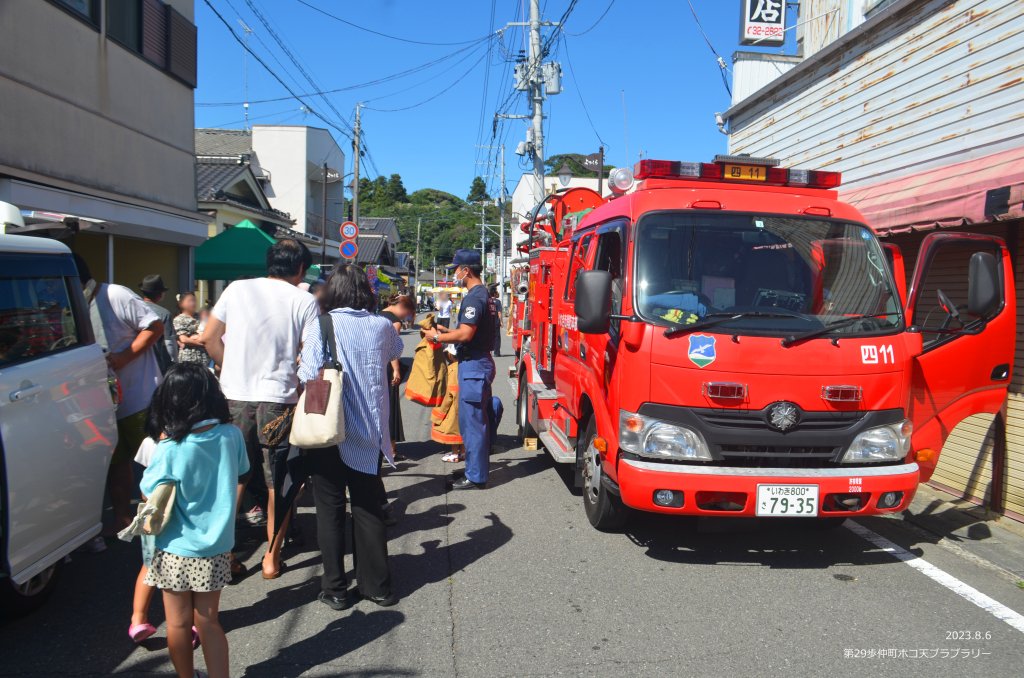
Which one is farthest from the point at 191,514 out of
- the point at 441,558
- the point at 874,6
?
the point at 874,6

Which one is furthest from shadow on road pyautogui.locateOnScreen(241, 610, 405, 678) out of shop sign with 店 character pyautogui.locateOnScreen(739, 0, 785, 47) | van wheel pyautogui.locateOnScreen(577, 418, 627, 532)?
shop sign with 店 character pyautogui.locateOnScreen(739, 0, 785, 47)

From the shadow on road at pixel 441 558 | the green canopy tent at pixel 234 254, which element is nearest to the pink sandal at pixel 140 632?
the shadow on road at pixel 441 558

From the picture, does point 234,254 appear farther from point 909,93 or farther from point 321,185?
point 321,185

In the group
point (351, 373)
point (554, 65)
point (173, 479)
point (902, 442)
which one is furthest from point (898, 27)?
point (554, 65)

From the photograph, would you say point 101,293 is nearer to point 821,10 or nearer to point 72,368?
point 72,368

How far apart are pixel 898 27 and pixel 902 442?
5738 mm

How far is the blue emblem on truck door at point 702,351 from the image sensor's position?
172 inches

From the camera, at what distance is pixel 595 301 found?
183 inches

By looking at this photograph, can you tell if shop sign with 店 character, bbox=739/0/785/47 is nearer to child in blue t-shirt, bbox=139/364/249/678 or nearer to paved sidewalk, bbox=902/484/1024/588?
paved sidewalk, bbox=902/484/1024/588

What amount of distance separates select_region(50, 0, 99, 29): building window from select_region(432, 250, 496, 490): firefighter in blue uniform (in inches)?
270

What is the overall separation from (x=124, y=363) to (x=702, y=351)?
378cm

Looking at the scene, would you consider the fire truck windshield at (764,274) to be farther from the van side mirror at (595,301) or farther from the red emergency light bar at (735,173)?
the red emergency light bar at (735,173)

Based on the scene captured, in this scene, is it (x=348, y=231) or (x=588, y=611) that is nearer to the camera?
(x=588, y=611)

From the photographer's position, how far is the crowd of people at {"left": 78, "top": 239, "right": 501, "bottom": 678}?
302 cm
